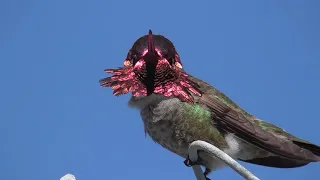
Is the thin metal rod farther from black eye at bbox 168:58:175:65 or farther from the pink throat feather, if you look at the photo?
black eye at bbox 168:58:175:65

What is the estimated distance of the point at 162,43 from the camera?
86.3 inches

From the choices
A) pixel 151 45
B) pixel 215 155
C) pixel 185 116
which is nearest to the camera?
pixel 215 155

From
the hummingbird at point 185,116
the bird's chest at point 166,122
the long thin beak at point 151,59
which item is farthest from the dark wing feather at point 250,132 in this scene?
the long thin beak at point 151,59

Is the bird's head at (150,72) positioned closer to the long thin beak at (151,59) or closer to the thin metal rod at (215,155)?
the long thin beak at (151,59)

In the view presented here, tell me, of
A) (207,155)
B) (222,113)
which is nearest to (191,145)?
(207,155)

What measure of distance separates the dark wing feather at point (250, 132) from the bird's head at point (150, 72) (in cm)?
18

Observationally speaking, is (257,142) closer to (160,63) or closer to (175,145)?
(175,145)

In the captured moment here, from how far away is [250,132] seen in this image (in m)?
2.33

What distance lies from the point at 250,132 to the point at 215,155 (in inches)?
17.4

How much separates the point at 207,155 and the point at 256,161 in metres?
0.32

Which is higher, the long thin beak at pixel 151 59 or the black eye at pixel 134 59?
the black eye at pixel 134 59

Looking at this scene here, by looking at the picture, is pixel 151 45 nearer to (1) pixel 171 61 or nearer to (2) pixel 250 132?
(1) pixel 171 61

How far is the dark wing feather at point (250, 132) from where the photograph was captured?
2257 mm

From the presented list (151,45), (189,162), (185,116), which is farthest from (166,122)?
(151,45)
